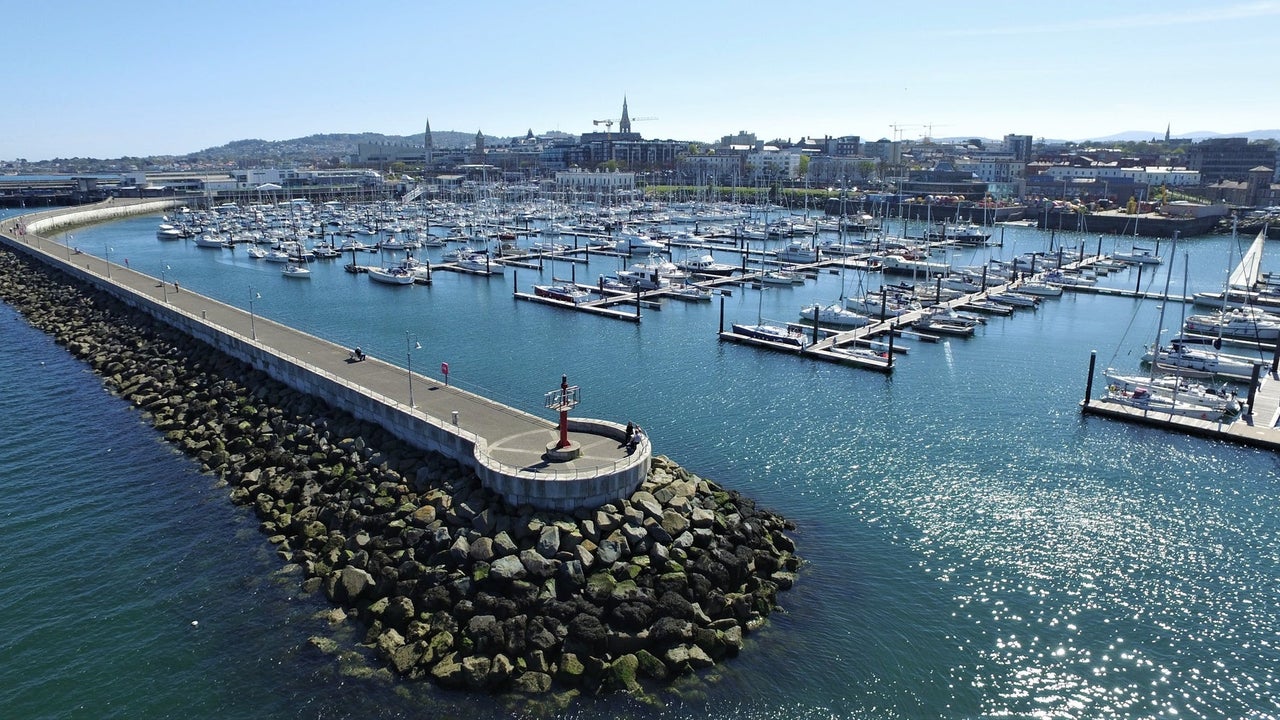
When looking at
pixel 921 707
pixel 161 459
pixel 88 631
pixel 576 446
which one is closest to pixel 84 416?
pixel 161 459

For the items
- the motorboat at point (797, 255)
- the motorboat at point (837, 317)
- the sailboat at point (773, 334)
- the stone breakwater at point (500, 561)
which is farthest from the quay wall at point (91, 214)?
the stone breakwater at point (500, 561)

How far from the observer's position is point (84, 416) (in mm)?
38281

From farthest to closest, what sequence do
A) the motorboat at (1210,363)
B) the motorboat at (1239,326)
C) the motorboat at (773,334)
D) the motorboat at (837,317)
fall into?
the motorboat at (837,317), the motorboat at (1239,326), the motorboat at (773,334), the motorboat at (1210,363)

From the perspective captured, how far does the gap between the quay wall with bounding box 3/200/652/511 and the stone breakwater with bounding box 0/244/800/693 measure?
46 cm

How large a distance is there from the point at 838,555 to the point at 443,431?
1408cm

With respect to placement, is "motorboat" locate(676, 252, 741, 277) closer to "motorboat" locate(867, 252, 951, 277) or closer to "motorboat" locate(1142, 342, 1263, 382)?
"motorboat" locate(867, 252, 951, 277)

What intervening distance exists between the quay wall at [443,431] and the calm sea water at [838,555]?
5814 millimetres

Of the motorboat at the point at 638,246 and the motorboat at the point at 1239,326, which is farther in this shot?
the motorboat at the point at 638,246

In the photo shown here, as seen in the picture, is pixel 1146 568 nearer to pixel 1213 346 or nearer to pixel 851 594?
pixel 851 594

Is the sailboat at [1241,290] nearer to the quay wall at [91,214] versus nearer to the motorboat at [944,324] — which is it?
the motorboat at [944,324]

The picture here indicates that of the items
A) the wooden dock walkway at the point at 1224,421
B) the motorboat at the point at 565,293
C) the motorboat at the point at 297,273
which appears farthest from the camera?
the motorboat at the point at 297,273

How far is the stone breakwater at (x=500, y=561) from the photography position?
69.3ft

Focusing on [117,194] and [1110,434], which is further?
[117,194]

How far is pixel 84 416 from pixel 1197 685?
4396cm
